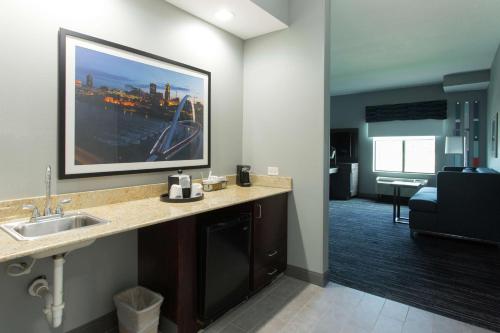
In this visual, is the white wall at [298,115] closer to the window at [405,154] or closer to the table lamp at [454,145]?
the table lamp at [454,145]

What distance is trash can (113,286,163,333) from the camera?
1724 mm

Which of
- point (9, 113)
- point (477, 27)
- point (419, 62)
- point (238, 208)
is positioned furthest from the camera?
point (419, 62)

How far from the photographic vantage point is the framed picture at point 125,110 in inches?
70.2

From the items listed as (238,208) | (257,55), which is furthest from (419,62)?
(238,208)

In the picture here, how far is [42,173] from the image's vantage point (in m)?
1.69

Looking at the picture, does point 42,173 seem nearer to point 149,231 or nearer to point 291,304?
point 149,231

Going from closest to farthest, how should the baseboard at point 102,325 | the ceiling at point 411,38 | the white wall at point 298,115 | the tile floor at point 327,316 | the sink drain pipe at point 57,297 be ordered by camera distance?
the sink drain pipe at point 57,297
the baseboard at point 102,325
the tile floor at point 327,316
the white wall at point 298,115
the ceiling at point 411,38

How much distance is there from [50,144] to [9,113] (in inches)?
9.9

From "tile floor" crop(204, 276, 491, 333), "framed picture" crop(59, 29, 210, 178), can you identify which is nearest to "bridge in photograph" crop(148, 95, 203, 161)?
"framed picture" crop(59, 29, 210, 178)

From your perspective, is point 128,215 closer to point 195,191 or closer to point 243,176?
point 195,191

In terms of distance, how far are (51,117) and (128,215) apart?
0.75 metres

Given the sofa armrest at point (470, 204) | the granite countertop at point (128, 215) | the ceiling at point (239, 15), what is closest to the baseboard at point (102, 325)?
the granite countertop at point (128, 215)

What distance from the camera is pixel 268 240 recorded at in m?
2.53

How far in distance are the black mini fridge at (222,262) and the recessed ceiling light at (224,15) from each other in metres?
1.70
